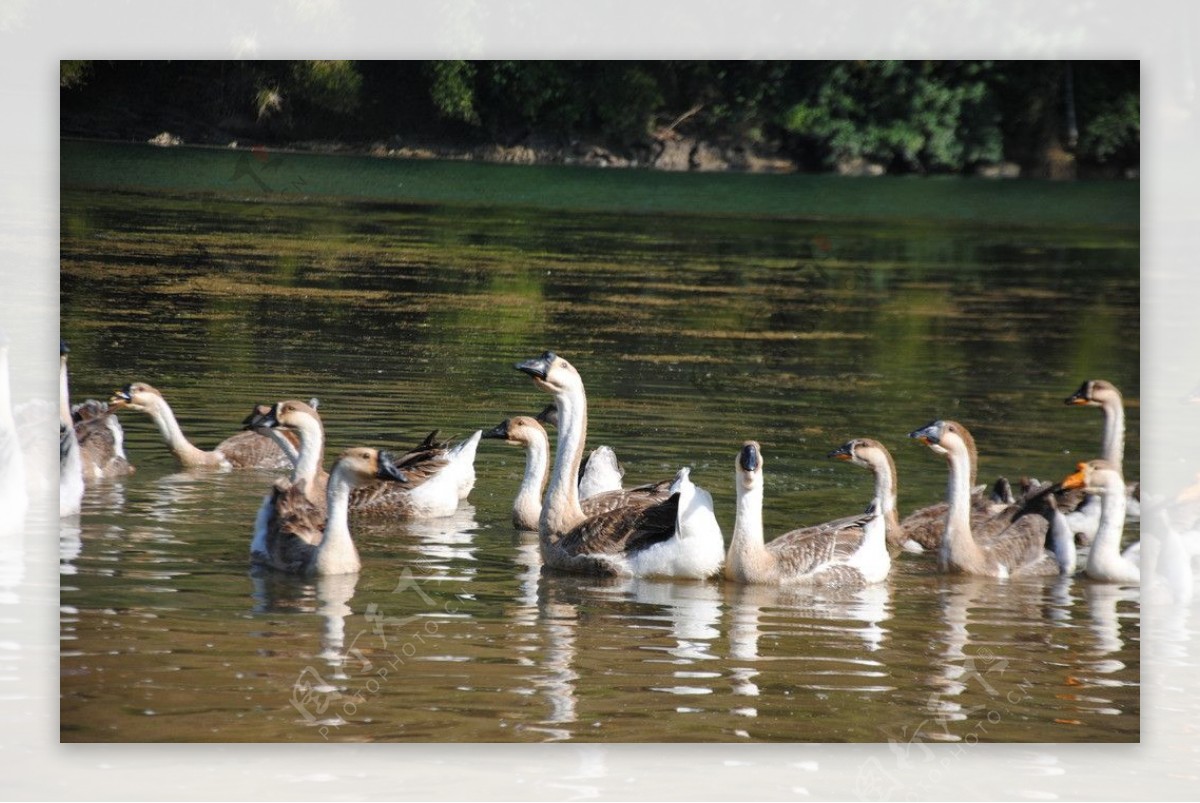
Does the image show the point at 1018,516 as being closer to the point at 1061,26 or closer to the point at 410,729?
the point at 1061,26

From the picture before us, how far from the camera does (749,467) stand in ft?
26.8

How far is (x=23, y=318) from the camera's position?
772 centimetres

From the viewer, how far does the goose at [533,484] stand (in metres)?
8.88

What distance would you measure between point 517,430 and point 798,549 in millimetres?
1407

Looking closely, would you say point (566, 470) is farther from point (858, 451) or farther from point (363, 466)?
point (858, 451)

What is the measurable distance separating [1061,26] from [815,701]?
2.84m

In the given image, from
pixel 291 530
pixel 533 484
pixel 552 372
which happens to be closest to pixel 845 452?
pixel 533 484

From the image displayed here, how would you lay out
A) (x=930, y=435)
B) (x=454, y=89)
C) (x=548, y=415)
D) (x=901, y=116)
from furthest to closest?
(x=548, y=415) → (x=930, y=435) → (x=901, y=116) → (x=454, y=89)

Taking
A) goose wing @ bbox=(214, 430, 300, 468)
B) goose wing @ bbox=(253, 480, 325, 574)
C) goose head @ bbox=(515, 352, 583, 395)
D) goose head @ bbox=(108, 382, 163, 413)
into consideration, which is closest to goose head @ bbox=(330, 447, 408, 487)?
goose wing @ bbox=(253, 480, 325, 574)

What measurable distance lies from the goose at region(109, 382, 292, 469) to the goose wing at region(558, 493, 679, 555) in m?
1.70

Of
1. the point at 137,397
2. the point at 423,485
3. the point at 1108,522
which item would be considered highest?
the point at 137,397

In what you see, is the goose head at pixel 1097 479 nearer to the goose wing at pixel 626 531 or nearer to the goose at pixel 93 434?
the goose wing at pixel 626 531

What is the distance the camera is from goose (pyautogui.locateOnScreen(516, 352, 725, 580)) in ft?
27.1

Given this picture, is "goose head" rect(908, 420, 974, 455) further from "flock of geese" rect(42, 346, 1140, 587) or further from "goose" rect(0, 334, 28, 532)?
"goose" rect(0, 334, 28, 532)
